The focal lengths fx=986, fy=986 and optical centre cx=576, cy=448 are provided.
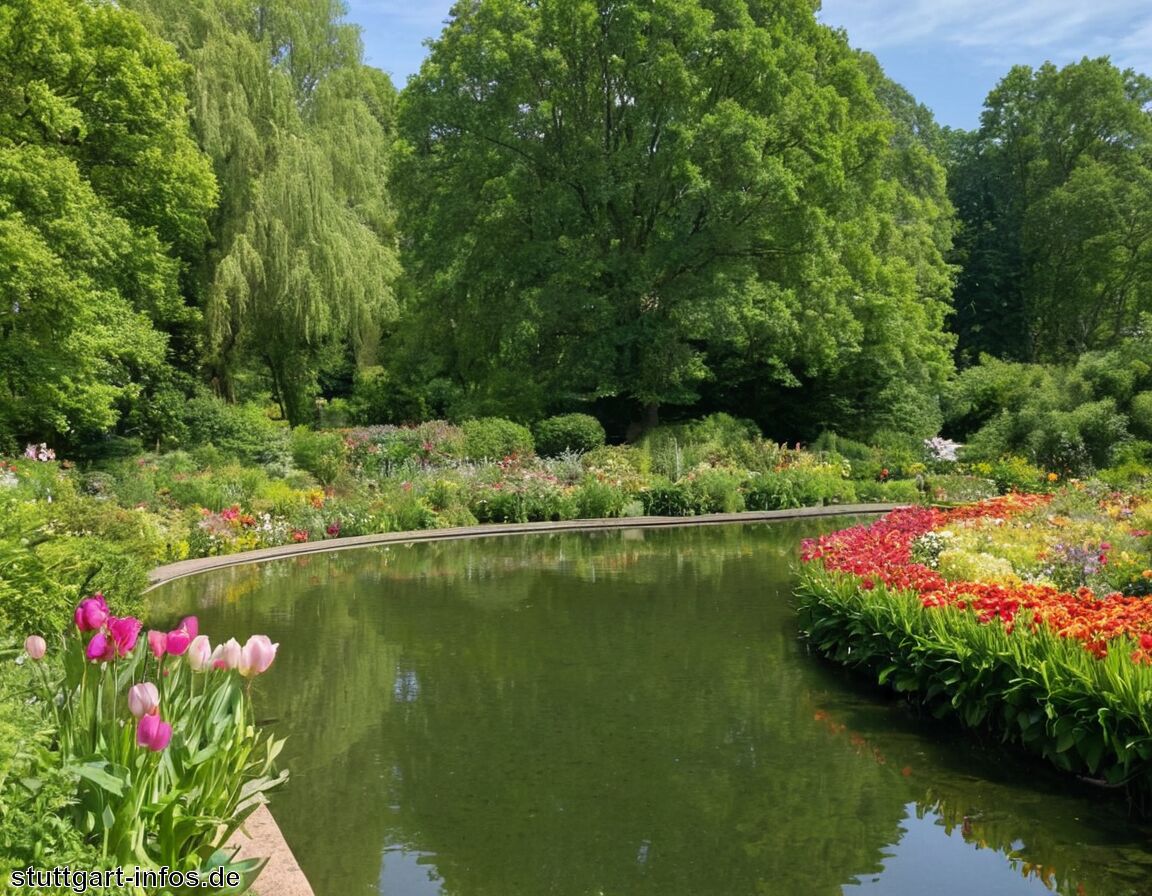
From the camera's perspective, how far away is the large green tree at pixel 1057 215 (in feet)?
126

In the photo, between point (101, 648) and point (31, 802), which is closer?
point (31, 802)

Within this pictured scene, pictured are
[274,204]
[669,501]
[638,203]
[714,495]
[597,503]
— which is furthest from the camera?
[638,203]

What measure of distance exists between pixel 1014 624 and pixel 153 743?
4.88m

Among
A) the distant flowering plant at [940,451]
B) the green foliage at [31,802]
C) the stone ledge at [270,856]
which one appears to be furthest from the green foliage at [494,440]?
the green foliage at [31,802]

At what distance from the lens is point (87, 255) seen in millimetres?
17688

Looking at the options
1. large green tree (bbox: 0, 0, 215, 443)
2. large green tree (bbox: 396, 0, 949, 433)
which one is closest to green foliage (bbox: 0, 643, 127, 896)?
large green tree (bbox: 0, 0, 215, 443)

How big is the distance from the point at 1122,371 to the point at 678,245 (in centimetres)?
1022

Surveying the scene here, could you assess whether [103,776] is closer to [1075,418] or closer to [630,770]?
[630,770]

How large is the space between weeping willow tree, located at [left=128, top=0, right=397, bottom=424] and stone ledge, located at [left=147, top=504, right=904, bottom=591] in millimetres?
10470

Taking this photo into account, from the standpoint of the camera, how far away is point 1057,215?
40062 millimetres

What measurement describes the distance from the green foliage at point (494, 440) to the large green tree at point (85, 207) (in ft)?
21.4

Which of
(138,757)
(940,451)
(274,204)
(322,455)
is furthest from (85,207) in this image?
(940,451)

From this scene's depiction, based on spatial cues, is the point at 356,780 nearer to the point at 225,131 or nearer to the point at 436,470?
the point at 436,470

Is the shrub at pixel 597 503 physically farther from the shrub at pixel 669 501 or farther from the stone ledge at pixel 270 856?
the stone ledge at pixel 270 856
